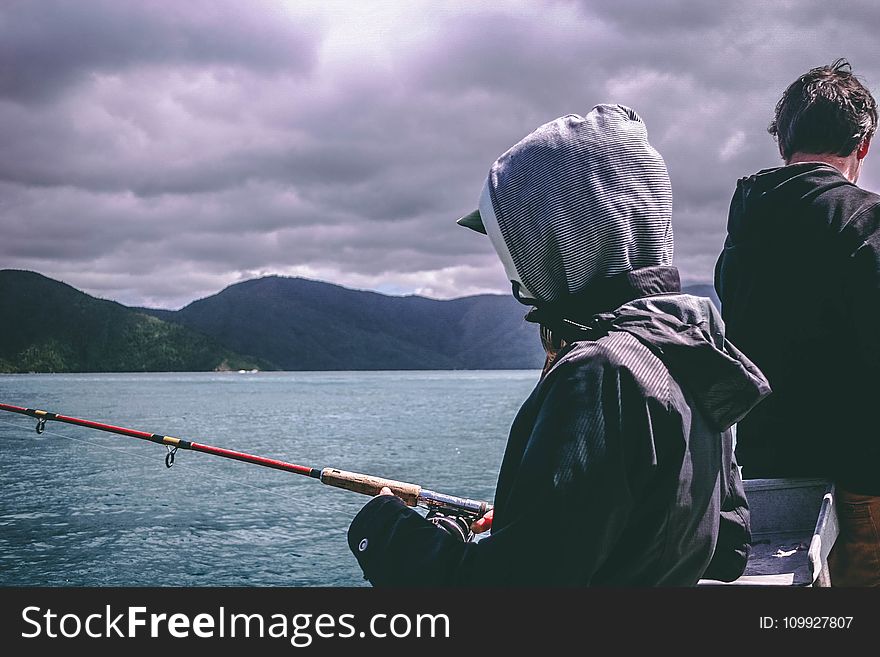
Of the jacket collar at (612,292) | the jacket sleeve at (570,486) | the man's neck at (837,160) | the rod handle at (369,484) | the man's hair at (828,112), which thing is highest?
the man's hair at (828,112)

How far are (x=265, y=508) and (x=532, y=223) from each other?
2492 centimetres

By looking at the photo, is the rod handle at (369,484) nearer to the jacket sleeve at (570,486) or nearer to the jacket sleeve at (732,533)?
the jacket sleeve at (732,533)

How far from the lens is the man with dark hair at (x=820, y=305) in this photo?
10.7ft

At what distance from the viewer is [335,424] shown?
61750 millimetres

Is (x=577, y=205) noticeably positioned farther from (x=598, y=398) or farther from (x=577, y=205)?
(x=598, y=398)

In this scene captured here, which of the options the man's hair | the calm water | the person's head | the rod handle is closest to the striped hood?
the person's head

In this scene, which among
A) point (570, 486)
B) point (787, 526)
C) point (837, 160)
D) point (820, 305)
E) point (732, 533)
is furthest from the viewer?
point (787, 526)

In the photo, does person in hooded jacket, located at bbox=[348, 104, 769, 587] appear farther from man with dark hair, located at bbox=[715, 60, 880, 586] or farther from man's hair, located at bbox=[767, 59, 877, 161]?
man's hair, located at bbox=[767, 59, 877, 161]

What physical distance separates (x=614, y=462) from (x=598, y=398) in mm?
137

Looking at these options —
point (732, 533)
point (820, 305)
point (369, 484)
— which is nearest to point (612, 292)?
point (732, 533)

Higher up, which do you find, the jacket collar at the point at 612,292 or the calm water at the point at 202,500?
the jacket collar at the point at 612,292

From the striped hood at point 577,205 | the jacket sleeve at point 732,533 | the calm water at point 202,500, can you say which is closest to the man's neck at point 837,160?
the jacket sleeve at point 732,533

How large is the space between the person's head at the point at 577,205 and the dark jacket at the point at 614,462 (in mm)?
69

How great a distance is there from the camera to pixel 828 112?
346 cm
